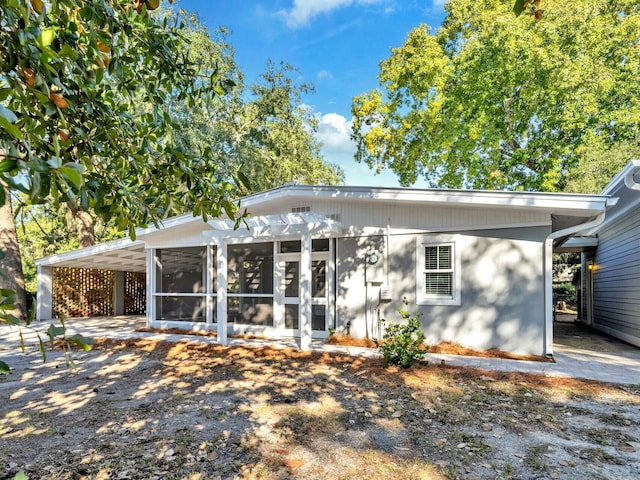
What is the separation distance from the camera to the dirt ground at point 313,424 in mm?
2877

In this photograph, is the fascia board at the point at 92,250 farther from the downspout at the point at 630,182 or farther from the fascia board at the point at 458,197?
the downspout at the point at 630,182

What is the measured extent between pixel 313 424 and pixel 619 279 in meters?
8.80

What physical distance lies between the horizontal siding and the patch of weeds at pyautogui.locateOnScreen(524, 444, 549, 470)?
427 centimetres

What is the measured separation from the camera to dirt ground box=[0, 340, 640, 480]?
2.88m

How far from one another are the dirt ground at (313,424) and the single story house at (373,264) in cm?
159

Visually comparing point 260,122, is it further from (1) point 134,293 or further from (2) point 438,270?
(2) point 438,270

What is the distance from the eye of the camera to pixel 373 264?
7.69 m

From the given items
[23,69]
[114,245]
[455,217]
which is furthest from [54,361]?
[455,217]

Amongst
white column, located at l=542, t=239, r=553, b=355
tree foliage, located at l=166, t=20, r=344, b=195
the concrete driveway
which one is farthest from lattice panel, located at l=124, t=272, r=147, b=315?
white column, located at l=542, t=239, r=553, b=355

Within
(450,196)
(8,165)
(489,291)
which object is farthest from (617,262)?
(8,165)

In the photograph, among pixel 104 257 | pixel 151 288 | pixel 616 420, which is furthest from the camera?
pixel 104 257

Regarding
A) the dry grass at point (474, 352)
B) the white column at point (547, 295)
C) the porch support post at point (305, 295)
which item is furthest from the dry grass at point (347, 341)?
the white column at point (547, 295)

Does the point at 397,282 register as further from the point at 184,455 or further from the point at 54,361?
the point at 54,361

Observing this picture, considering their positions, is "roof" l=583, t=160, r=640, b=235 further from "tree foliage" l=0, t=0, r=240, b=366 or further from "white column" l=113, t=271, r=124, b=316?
"white column" l=113, t=271, r=124, b=316
